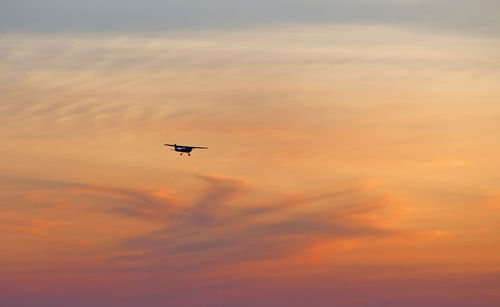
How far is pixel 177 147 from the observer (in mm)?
158375
